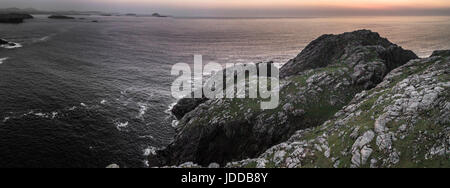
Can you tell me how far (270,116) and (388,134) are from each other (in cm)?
2011

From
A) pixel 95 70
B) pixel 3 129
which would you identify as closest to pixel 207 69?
pixel 95 70

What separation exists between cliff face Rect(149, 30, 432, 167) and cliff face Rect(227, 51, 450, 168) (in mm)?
6729

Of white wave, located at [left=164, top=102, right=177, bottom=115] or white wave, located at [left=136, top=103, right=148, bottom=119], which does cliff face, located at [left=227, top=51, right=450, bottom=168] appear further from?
white wave, located at [left=164, top=102, right=177, bottom=115]

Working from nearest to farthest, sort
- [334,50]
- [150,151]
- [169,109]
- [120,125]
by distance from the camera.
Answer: [150,151] → [120,125] → [334,50] → [169,109]

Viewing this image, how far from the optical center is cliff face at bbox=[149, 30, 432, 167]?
4381 centimetres

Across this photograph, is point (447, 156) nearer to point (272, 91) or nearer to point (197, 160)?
point (272, 91)

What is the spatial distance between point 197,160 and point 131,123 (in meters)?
22.2

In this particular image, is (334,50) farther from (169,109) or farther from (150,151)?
(150,151)

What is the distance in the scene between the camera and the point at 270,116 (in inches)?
1772

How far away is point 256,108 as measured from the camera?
157 feet

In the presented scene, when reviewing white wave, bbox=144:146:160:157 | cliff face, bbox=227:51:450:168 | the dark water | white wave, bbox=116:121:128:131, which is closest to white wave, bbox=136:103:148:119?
the dark water

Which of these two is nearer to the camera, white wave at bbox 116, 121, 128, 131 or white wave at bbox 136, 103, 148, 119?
white wave at bbox 116, 121, 128, 131

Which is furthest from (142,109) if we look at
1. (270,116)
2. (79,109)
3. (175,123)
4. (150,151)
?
(270,116)
